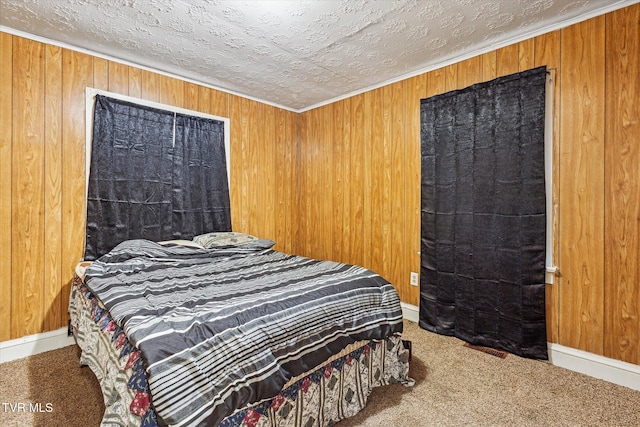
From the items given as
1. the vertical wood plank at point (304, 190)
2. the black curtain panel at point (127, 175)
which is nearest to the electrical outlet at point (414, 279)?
the vertical wood plank at point (304, 190)

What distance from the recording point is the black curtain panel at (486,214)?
7.59 ft

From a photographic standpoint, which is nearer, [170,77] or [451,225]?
[451,225]

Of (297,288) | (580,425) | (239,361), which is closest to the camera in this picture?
(239,361)

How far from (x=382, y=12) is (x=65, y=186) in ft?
8.98

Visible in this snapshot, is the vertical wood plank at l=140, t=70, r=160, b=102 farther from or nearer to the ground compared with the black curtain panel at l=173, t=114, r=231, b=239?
farther from the ground

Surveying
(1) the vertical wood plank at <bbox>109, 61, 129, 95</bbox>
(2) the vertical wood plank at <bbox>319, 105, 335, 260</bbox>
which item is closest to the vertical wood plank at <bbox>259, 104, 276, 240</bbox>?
(2) the vertical wood plank at <bbox>319, 105, 335, 260</bbox>

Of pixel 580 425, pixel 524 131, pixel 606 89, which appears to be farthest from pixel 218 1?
pixel 580 425

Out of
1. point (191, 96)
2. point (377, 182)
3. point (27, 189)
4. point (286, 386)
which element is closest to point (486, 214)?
point (377, 182)

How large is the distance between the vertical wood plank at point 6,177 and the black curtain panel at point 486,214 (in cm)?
328

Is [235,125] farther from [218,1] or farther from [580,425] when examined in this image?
[580,425]

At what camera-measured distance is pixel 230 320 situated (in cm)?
136

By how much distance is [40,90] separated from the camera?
8.09 ft

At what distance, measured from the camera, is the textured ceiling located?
206 centimetres

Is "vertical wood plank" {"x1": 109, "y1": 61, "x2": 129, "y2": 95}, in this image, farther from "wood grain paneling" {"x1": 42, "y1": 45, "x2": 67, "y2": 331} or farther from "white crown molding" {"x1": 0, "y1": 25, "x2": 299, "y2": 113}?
"wood grain paneling" {"x1": 42, "y1": 45, "x2": 67, "y2": 331}
